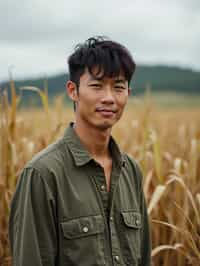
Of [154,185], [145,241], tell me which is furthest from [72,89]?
[154,185]

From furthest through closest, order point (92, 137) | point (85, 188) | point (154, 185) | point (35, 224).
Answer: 1. point (154, 185)
2. point (92, 137)
3. point (85, 188)
4. point (35, 224)

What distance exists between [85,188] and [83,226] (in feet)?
0.40

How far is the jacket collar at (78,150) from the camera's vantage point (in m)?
1.80

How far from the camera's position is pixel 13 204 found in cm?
178

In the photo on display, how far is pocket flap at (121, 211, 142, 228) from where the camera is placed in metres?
1.88

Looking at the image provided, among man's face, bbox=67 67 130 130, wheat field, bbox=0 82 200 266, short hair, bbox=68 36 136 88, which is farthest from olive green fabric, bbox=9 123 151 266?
wheat field, bbox=0 82 200 266

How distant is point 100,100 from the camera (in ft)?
5.88

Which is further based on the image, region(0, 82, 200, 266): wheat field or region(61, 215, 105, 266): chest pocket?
region(0, 82, 200, 266): wheat field

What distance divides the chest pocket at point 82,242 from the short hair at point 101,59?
0.48 m

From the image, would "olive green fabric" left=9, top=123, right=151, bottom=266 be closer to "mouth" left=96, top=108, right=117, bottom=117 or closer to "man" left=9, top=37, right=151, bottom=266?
"man" left=9, top=37, right=151, bottom=266

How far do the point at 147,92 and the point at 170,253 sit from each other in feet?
3.25

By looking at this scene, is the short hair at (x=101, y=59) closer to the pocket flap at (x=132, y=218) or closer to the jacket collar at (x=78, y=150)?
the jacket collar at (x=78, y=150)

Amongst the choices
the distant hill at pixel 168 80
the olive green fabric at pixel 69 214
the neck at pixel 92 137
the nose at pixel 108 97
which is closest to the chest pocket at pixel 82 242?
the olive green fabric at pixel 69 214

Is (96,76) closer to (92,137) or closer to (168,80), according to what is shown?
(92,137)
